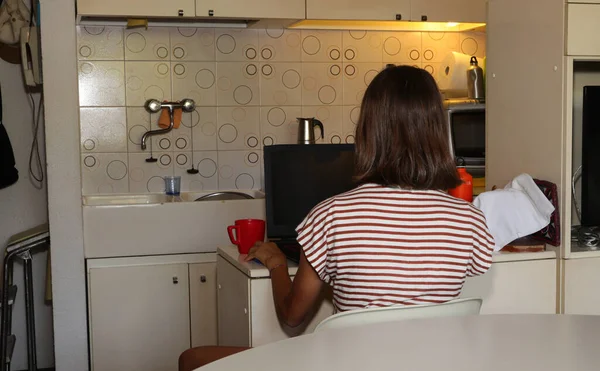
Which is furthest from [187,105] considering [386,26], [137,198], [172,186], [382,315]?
[382,315]

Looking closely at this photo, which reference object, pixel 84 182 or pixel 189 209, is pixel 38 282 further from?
pixel 189 209

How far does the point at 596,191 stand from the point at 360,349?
136 cm

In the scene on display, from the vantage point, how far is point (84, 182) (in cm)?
361

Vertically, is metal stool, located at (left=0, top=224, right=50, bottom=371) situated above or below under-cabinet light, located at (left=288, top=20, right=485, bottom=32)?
below

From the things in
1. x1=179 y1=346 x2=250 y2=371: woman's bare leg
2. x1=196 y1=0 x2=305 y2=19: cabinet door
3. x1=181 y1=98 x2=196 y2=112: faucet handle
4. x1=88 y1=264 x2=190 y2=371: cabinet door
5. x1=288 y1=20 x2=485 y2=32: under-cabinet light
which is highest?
x1=196 y1=0 x2=305 y2=19: cabinet door

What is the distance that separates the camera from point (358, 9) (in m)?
3.51

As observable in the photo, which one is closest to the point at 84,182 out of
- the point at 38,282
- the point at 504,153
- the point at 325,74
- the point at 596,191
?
the point at 38,282

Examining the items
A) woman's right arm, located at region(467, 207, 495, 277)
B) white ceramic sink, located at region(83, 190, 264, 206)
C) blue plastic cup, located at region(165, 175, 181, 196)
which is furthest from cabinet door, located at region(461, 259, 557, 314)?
blue plastic cup, located at region(165, 175, 181, 196)

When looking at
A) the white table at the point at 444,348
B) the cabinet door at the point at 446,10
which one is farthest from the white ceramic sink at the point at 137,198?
the white table at the point at 444,348

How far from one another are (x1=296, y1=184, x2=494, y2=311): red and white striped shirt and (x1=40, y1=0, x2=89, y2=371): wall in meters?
1.77

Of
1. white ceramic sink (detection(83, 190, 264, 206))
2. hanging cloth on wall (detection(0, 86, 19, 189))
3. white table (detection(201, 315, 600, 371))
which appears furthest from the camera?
white ceramic sink (detection(83, 190, 264, 206))

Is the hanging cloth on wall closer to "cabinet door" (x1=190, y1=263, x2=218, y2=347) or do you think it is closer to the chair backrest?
"cabinet door" (x1=190, y1=263, x2=218, y2=347)

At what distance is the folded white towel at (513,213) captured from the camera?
2055 mm

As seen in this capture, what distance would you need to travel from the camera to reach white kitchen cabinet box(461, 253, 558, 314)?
2.05 m
